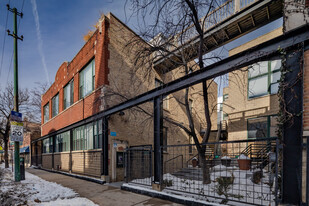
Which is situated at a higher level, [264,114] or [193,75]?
[193,75]

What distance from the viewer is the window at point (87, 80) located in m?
12.0

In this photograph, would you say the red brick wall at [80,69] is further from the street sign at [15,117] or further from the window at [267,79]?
the window at [267,79]

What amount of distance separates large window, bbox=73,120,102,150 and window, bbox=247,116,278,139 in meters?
9.75

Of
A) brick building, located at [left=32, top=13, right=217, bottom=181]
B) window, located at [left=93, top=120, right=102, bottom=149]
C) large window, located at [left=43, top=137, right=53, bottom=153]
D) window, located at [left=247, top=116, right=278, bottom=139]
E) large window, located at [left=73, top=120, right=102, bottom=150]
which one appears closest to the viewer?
brick building, located at [left=32, top=13, right=217, bottom=181]

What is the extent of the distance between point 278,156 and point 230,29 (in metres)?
8.18

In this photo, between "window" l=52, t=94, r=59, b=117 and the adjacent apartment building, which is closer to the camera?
the adjacent apartment building

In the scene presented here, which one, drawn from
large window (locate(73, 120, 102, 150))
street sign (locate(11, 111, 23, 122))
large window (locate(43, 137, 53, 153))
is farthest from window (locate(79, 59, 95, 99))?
large window (locate(43, 137, 53, 153))

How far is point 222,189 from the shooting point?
18.2 ft

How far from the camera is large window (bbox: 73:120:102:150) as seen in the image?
416 inches

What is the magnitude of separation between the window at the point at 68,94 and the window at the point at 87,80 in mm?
1917

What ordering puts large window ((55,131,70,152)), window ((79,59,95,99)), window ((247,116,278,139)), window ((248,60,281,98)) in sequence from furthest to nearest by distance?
large window ((55,131,70,152)) → window ((79,59,95,99)) → window ((248,60,281,98)) → window ((247,116,278,139))

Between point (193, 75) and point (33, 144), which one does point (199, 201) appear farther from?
point (33, 144)

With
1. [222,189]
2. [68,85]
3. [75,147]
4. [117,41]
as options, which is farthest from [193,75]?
[68,85]

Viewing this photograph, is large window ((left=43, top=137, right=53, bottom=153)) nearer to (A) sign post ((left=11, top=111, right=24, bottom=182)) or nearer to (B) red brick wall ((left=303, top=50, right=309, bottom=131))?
(A) sign post ((left=11, top=111, right=24, bottom=182))
